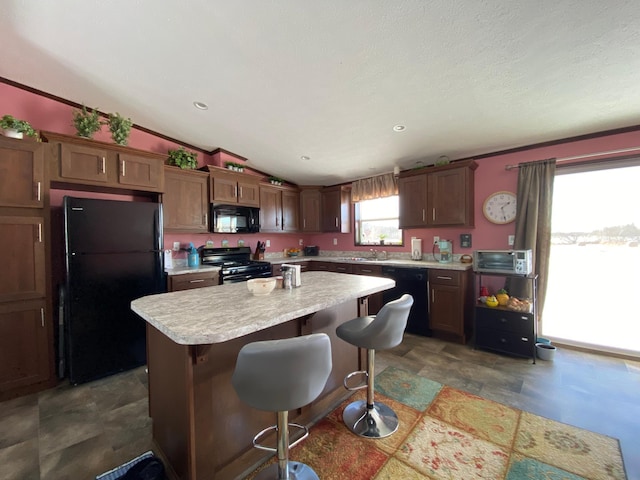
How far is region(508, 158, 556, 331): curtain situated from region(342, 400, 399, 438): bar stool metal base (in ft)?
7.36

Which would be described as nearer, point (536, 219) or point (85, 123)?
point (85, 123)

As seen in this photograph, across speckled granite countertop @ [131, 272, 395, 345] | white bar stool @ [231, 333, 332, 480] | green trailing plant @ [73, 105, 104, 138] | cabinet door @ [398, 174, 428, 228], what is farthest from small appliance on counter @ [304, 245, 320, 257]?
white bar stool @ [231, 333, 332, 480]

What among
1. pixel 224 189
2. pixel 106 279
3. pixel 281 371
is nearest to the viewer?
pixel 281 371

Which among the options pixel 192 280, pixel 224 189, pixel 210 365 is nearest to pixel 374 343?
pixel 210 365

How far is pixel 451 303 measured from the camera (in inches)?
127

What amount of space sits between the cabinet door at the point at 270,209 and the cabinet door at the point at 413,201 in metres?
2.07

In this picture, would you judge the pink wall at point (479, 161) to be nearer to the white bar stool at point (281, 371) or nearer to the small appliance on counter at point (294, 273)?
the small appliance on counter at point (294, 273)

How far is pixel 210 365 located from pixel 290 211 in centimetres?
375

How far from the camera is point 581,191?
2928mm

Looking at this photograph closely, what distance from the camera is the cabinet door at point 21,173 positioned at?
2176 millimetres

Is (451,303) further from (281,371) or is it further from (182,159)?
(182,159)

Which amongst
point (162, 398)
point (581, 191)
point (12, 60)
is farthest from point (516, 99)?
point (12, 60)

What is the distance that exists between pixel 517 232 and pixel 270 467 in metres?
3.38

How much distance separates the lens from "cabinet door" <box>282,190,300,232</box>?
15.6 ft
